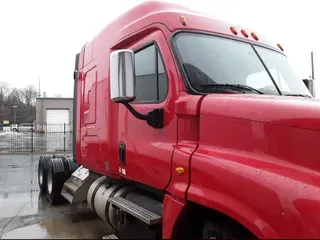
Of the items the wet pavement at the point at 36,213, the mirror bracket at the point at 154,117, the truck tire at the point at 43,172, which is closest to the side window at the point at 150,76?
the mirror bracket at the point at 154,117

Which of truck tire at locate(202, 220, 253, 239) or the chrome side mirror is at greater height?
the chrome side mirror

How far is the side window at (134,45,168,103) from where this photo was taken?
3279mm

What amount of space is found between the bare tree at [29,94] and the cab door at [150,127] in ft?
236

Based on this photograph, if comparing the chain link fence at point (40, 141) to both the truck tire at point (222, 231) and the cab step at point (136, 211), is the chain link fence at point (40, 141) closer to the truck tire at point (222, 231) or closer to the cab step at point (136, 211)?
the cab step at point (136, 211)

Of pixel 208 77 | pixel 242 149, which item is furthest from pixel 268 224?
pixel 208 77

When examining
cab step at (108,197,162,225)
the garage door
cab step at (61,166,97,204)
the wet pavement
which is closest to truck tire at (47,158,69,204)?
the wet pavement

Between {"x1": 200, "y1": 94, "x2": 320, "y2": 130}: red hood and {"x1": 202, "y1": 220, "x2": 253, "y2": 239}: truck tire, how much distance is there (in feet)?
2.64

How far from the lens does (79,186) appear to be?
5.57 meters

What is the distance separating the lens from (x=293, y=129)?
2275mm

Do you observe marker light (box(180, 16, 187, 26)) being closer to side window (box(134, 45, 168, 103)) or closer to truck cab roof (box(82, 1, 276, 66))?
truck cab roof (box(82, 1, 276, 66))

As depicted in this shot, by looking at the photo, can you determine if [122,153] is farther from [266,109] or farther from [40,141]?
[40,141]

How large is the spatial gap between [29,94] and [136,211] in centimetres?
7390

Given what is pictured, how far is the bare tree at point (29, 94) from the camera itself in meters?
71.3

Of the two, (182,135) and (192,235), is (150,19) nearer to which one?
(182,135)
